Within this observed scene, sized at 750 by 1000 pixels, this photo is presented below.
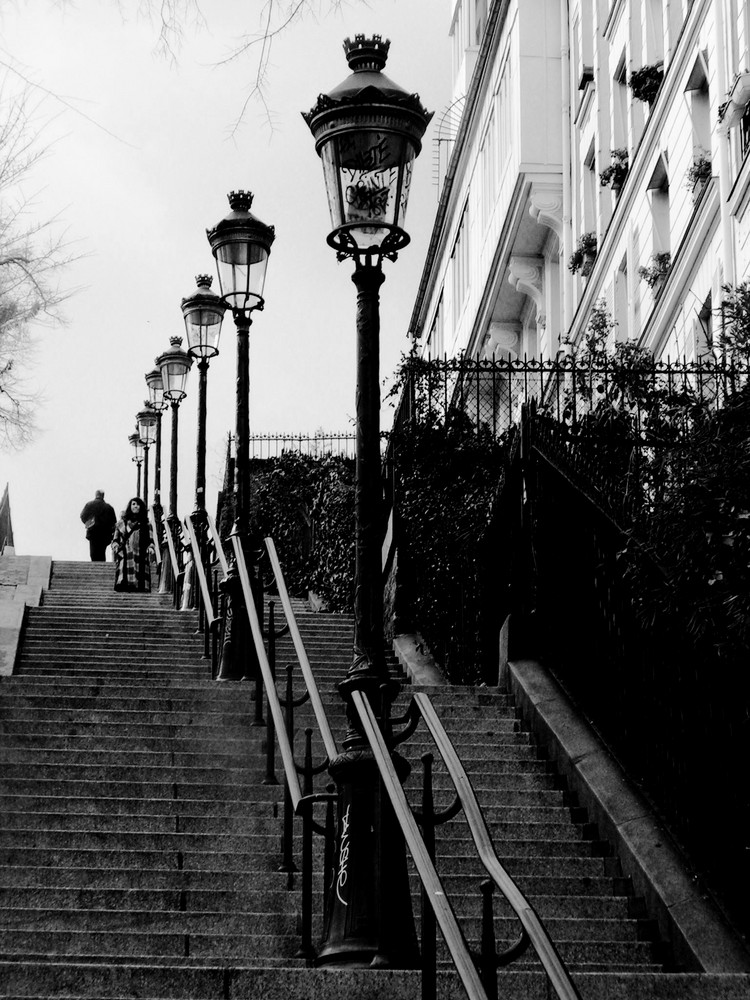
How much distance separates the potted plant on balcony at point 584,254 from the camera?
97.1 feet

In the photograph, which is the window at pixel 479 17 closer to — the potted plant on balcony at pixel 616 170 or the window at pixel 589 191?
the window at pixel 589 191

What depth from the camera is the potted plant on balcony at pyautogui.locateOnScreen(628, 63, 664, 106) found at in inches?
1003

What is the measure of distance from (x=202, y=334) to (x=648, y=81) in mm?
10674

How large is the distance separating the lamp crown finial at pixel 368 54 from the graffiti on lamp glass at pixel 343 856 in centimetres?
353

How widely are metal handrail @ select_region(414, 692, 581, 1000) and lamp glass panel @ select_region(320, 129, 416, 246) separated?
2.31 meters

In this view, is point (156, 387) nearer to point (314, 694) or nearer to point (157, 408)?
point (157, 408)

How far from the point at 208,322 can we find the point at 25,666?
19.5ft

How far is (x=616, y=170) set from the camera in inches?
1085

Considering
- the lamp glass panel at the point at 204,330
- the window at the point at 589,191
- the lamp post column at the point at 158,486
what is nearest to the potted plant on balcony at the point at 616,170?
the window at the point at 589,191

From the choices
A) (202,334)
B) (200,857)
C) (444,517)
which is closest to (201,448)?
(202,334)

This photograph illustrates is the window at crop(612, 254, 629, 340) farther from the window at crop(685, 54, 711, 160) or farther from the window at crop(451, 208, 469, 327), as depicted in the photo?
the window at crop(451, 208, 469, 327)

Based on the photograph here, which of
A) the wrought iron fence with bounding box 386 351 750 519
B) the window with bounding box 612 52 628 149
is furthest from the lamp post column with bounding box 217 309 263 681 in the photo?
the window with bounding box 612 52 628 149

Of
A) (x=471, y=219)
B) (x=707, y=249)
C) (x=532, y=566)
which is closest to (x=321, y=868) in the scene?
(x=532, y=566)

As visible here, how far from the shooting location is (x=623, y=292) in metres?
27.3
